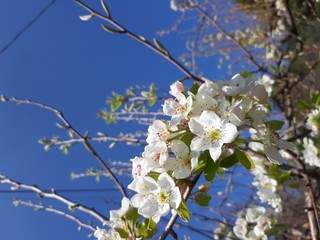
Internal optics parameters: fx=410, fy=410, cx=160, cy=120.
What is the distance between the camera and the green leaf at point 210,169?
77cm

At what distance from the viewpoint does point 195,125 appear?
2.46 feet

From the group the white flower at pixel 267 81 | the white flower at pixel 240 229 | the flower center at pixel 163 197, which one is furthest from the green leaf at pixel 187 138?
the white flower at pixel 267 81

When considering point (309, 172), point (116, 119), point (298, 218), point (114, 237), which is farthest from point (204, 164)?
point (298, 218)

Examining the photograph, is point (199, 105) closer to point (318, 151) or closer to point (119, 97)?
point (318, 151)

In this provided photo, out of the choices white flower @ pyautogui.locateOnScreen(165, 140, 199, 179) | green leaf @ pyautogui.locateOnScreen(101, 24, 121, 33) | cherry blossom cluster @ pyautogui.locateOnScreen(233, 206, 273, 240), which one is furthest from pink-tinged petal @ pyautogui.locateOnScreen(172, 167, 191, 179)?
cherry blossom cluster @ pyautogui.locateOnScreen(233, 206, 273, 240)

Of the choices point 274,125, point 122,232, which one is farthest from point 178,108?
point 122,232

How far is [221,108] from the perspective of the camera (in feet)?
2.49

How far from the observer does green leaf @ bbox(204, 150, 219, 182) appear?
2.53ft

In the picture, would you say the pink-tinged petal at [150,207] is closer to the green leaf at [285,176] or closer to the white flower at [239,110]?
the white flower at [239,110]

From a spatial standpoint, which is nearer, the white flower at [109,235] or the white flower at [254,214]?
the white flower at [109,235]

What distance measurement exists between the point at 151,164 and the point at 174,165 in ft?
0.14

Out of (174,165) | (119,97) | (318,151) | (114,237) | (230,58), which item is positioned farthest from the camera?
(230,58)

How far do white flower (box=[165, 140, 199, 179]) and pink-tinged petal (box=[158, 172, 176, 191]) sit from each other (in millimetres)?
12

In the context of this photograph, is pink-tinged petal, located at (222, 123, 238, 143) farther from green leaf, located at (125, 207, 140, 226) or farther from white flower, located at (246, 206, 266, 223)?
white flower, located at (246, 206, 266, 223)
